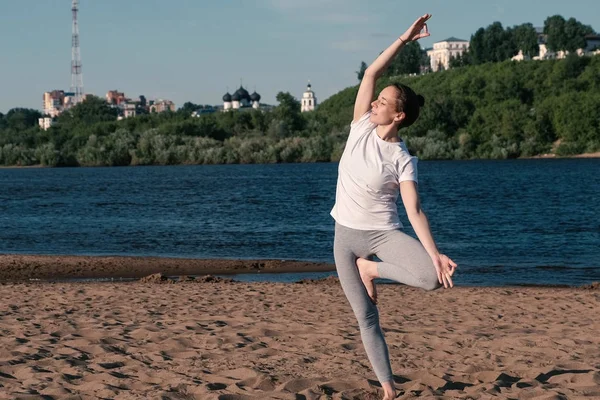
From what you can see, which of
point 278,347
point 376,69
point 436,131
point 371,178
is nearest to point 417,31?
point 376,69

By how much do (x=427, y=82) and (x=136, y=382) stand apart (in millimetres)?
176088

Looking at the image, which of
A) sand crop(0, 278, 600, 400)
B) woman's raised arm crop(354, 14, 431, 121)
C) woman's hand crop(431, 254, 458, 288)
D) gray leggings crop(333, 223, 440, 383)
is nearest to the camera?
woman's hand crop(431, 254, 458, 288)

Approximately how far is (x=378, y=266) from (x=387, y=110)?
1.04m

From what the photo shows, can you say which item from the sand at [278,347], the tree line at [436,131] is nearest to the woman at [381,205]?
the sand at [278,347]

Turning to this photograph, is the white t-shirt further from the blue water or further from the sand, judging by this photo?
the blue water

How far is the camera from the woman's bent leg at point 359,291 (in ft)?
21.4

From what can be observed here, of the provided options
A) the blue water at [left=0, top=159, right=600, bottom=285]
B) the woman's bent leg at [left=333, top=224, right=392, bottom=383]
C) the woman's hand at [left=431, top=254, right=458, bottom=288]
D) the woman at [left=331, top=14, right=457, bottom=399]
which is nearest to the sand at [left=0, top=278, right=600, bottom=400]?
the woman's bent leg at [left=333, top=224, right=392, bottom=383]

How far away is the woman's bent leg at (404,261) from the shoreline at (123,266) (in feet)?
48.6

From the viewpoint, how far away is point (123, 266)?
23062mm

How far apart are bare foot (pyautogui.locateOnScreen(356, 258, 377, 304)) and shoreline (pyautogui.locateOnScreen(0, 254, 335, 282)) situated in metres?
14.5

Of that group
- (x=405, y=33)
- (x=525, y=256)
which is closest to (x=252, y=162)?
(x=525, y=256)

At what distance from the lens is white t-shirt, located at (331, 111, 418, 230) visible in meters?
6.33

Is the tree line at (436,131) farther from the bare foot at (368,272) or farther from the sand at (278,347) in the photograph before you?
the bare foot at (368,272)

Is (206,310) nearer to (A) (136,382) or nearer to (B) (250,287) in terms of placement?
(B) (250,287)
